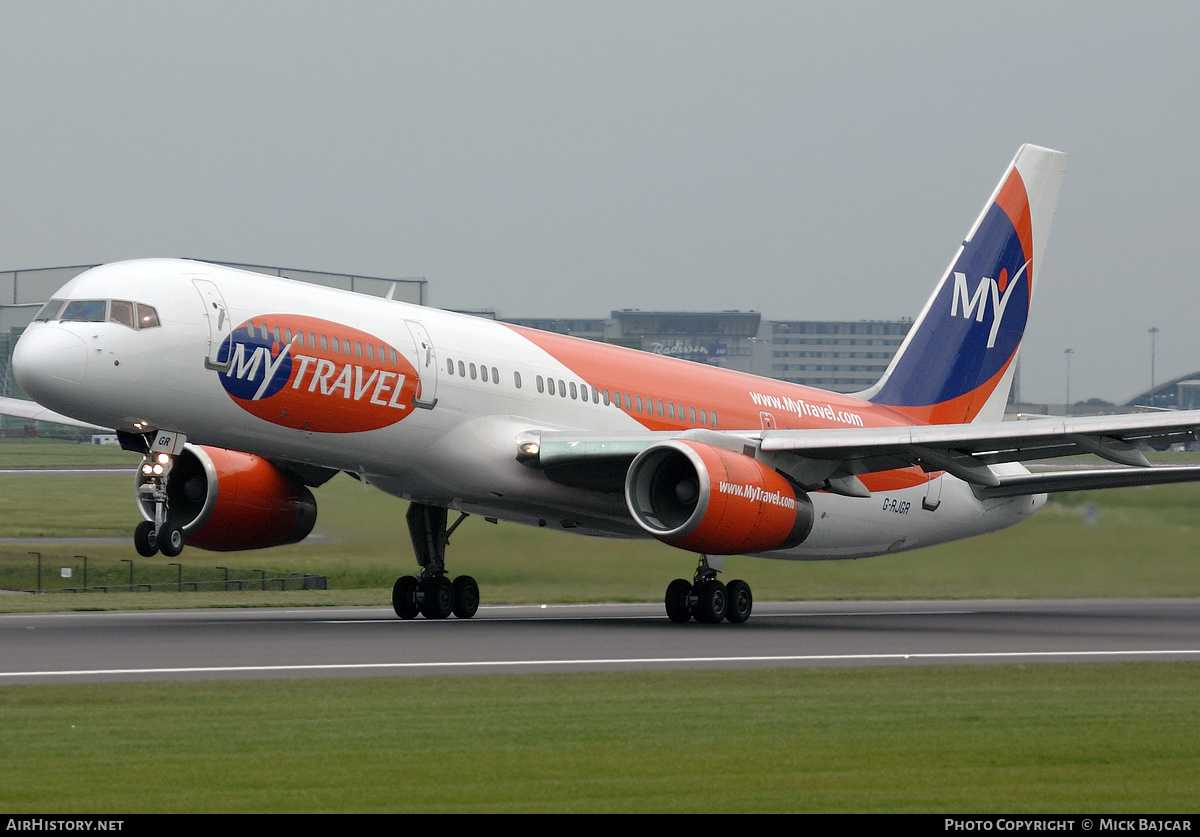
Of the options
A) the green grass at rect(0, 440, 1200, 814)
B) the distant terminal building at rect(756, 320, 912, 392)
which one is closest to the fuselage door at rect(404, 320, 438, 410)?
the green grass at rect(0, 440, 1200, 814)

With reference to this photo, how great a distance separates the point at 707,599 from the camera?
86.6ft

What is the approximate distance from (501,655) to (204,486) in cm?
897

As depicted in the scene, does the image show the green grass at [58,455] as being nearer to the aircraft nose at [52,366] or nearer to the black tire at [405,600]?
the black tire at [405,600]

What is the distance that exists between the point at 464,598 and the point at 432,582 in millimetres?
665

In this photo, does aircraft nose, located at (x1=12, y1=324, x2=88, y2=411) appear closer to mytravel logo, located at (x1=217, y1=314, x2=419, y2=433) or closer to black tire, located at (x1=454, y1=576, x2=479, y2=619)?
mytravel logo, located at (x1=217, y1=314, x2=419, y2=433)

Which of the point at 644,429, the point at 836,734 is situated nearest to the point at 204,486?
the point at 644,429

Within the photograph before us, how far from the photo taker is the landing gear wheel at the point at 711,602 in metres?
26.4

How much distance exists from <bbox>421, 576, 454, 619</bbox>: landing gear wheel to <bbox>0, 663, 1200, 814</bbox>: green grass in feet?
35.4

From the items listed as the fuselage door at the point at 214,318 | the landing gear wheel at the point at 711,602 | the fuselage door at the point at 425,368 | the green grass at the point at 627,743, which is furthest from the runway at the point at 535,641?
the fuselage door at the point at 214,318

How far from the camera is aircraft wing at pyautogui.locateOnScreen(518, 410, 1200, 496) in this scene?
24.3 meters

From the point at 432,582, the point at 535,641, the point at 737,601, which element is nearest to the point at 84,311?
the point at 535,641

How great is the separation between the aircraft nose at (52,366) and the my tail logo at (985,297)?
19228 mm

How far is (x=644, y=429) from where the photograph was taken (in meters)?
27.8
